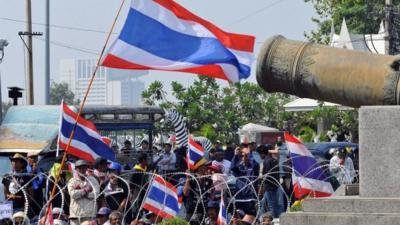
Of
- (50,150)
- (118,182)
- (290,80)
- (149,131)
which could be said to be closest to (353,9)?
(149,131)

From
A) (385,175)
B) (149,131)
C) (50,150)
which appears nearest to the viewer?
(385,175)

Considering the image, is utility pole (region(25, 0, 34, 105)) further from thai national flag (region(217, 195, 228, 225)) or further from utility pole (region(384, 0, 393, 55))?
thai national flag (region(217, 195, 228, 225))

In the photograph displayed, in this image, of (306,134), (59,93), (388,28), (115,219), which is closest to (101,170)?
(115,219)

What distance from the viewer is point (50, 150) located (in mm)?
25844

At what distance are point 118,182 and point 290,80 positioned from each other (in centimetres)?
760

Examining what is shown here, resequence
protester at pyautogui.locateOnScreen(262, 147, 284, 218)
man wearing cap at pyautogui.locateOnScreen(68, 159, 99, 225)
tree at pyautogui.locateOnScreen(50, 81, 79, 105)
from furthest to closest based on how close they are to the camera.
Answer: tree at pyautogui.locateOnScreen(50, 81, 79, 105) < protester at pyautogui.locateOnScreen(262, 147, 284, 218) < man wearing cap at pyautogui.locateOnScreen(68, 159, 99, 225)

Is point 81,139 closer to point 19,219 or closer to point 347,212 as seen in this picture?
point 19,219

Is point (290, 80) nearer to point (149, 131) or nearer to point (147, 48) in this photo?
point (147, 48)

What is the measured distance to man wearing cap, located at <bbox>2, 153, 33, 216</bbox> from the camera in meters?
17.9

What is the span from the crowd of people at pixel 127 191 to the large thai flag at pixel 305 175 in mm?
299

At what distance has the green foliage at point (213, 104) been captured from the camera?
160 feet

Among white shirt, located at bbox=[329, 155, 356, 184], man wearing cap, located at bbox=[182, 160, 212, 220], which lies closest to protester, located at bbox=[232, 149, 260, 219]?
man wearing cap, located at bbox=[182, 160, 212, 220]

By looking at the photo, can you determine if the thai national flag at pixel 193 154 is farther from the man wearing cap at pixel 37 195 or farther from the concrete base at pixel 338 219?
the concrete base at pixel 338 219

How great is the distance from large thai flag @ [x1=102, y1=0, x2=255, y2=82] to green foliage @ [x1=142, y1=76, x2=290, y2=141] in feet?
94.4
